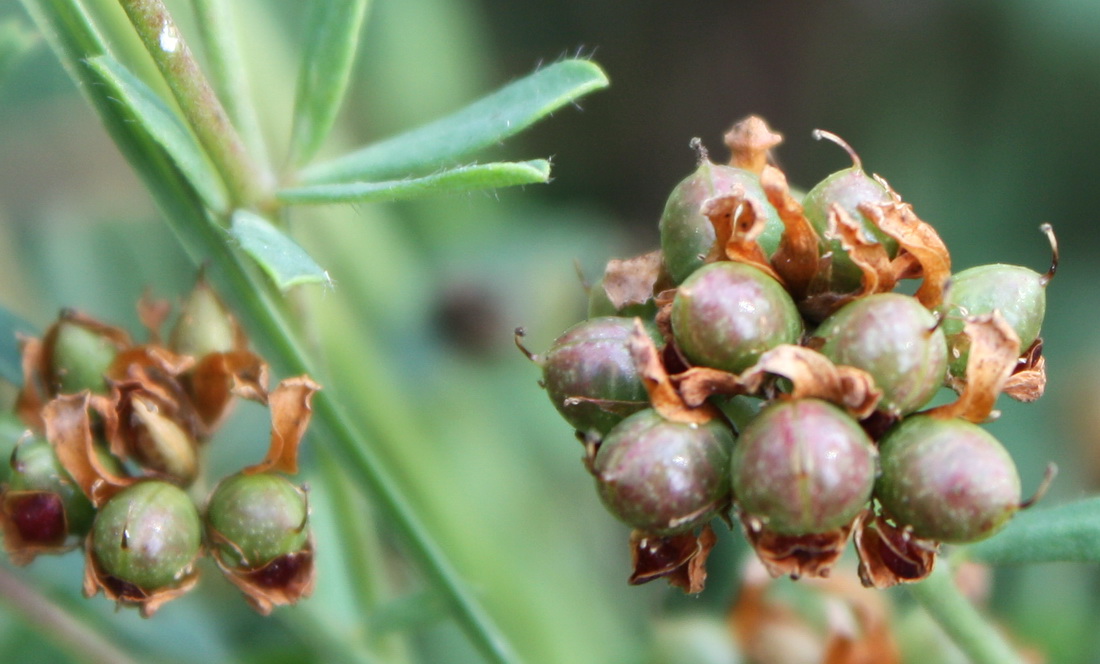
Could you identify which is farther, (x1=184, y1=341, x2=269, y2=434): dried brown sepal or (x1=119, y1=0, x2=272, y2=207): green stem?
(x1=184, y1=341, x2=269, y2=434): dried brown sepal

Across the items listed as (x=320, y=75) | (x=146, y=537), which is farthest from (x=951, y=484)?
(x=320, y=75)

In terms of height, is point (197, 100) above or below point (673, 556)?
above

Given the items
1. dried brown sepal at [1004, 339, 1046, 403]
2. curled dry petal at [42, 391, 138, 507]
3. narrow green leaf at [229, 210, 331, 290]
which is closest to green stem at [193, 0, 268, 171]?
narrow green leaf at [229, 210, 331, 290]

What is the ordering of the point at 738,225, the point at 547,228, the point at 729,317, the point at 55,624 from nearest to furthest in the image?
1. the point at 729,317
2. the point at 738,225
3. the point at 55,624
4. the point at 547,228

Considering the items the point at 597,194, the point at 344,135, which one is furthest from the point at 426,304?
the point at 597,194

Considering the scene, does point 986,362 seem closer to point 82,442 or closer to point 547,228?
point 82,442

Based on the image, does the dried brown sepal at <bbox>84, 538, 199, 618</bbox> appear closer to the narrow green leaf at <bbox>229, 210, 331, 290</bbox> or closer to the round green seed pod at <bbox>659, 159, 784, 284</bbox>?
the narrow green leaf at <bbox>229, 210, 331, 290</bbox>

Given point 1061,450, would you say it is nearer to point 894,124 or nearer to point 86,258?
point 894,124
